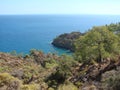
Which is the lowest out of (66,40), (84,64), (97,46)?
(66,40)

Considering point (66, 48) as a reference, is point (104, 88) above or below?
above

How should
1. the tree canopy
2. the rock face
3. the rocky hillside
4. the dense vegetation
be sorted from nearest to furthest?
the rocky hillside → the dense vegetation → the tree canopy → the rock face

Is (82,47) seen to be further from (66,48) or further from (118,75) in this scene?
(66,48)

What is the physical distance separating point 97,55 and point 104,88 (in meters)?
15.5

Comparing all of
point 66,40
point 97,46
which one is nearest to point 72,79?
point 97,46

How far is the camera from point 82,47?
3409 cm

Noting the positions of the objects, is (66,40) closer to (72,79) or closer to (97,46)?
(97,46)

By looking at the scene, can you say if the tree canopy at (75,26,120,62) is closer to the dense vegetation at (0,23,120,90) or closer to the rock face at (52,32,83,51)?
the dense vegetation at (0,23,120,90)

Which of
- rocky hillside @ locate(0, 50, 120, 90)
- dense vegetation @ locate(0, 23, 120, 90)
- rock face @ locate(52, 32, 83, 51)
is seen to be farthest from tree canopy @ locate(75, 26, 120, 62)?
rock face @ locate(52, 32, 83, 51)

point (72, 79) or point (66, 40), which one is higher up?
point (72, 79)

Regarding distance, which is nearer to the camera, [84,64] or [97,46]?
[97,46]

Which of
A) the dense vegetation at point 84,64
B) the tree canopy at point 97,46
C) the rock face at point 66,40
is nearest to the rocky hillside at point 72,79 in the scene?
the dense vegetation at point 84,64

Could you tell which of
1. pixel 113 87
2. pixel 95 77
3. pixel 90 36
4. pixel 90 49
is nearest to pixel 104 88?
pixel 113 87

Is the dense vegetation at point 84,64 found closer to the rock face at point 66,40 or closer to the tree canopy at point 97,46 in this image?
the tree canopy at point 97,46
